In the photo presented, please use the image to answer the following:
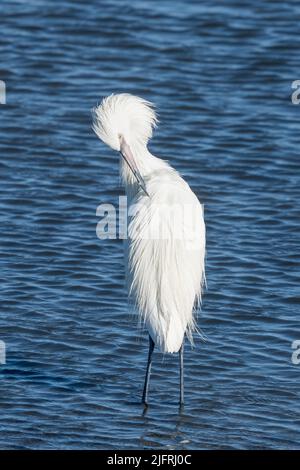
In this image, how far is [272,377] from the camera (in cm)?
745

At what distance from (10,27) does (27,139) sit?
3030 mm

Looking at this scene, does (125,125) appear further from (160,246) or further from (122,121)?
(160,246)

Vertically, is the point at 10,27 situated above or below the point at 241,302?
above

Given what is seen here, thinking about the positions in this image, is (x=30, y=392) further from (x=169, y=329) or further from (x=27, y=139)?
(x=27, y=139)

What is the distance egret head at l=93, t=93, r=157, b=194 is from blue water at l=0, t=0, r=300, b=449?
1.32 metres

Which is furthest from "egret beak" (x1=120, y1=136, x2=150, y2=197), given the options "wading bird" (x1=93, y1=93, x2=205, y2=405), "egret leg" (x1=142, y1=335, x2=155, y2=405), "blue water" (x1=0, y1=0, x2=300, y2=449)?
"blue water" (x1=0, y1=0, x2=300, y2=449)

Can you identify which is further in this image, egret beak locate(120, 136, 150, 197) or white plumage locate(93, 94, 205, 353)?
egret beak locate(120, 136, 150, 197)

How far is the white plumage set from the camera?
22.9ft

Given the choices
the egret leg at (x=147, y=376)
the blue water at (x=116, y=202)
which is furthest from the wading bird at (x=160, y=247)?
the blue water at (x=116, y=202)

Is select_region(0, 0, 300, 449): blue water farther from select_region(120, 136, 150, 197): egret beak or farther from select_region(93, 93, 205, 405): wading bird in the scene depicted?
select_region(120, 136, 150, 197): egret beak

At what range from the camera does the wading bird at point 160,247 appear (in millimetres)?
6973

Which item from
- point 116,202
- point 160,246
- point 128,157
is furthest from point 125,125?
point 116,202

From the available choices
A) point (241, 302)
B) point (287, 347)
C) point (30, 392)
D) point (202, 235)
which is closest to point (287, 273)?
point (241, 302)

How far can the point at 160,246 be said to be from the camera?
699 cm
